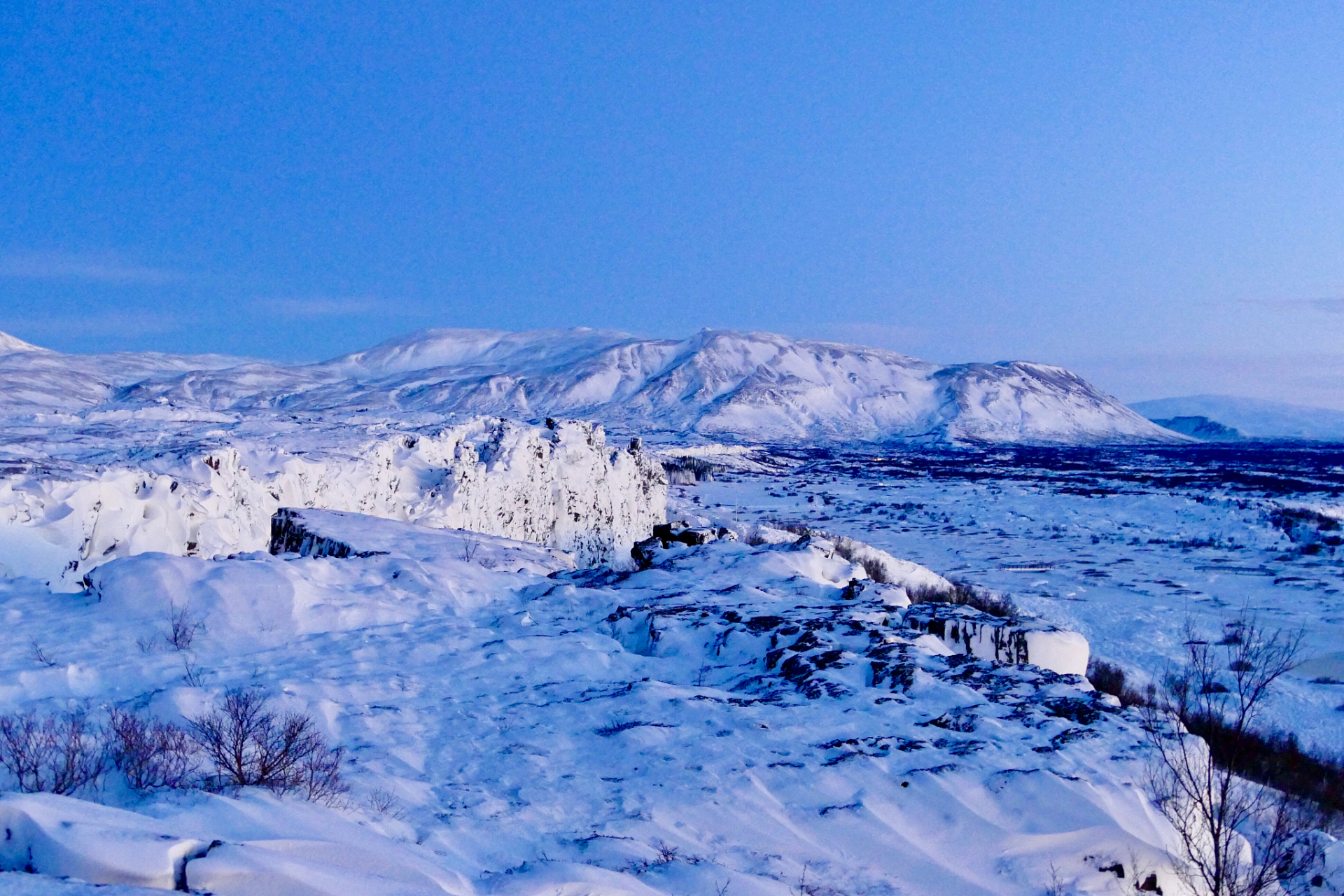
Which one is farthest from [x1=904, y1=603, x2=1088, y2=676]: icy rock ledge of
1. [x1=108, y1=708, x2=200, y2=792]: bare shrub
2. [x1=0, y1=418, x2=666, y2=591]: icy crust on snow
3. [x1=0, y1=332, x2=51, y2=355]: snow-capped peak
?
[x1=0, y1=332, x2=51, y2=355]: snow-capped peak

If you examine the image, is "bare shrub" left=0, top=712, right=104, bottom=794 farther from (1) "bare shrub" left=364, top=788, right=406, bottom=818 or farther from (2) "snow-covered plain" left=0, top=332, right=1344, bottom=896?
(1) "bare shrub" left=364, top=788, right=406, bottom=818

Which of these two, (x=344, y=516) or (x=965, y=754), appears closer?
(x=965, y=754)

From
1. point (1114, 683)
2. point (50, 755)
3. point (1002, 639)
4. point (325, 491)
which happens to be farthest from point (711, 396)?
point (50, 755)

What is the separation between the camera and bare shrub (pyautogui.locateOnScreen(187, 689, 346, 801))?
5027 millimetres

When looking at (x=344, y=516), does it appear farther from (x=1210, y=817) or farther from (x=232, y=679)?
(x=1210, y=817)

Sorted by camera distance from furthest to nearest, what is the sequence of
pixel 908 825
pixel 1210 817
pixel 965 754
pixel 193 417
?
pixel 193 417
pixel 965 754
pixel 908 825
pixel 1210 817

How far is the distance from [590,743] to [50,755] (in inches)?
144

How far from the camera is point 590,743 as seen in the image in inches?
269

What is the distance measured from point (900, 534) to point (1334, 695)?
25.8m

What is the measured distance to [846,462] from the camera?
98.8m

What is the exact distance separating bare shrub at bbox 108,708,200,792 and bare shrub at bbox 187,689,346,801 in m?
0.13

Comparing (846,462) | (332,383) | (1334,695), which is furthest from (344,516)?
(332,383)

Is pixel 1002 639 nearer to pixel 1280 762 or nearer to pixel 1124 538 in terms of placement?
pixel 1280 762

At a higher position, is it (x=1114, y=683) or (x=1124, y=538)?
(x=1114, y=683)
